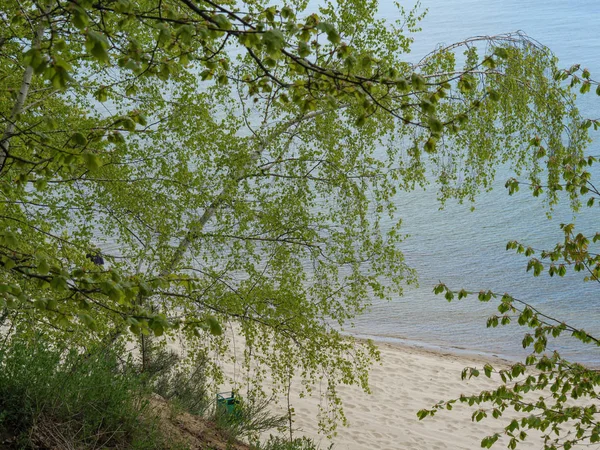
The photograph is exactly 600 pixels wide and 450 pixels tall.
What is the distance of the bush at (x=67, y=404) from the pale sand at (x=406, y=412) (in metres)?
4.29

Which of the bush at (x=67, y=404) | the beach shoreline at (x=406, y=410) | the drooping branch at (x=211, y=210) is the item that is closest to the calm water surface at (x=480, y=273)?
the beach shoreline at (x=406, y=410)

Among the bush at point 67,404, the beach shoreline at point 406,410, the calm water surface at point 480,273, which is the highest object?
the calm water surface at point 480,273

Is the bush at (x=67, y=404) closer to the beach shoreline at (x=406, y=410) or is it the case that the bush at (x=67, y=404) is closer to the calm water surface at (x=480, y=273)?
the beach shoreline at (x=406, y=410)

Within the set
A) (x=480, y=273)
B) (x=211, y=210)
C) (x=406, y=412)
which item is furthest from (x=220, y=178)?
(x=480, y=273)

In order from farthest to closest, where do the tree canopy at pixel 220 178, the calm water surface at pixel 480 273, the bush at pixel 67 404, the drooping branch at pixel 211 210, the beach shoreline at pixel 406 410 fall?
1. the calm water surface at pixel 480 273
2. the beach shoreline at pixel 406 410
3. the drooping branch at pixel 211 210
4. the tree canopy at pixel 220 178
5. the bush at pixel 67 404

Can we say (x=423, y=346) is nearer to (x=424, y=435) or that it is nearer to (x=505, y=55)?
(x=424, y=435)

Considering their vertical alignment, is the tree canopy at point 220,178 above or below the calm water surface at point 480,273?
below

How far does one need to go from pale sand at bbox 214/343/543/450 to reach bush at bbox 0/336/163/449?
4.29 meters

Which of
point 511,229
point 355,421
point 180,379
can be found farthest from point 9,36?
point 511,229

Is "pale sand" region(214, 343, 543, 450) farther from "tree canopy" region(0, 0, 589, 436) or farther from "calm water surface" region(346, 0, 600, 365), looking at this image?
"tree canopy" region(0, 0, 589, 436)

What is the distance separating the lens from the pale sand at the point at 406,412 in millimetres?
11938

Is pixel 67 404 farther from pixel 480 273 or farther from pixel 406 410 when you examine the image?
pixel 480 273

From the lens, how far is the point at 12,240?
11.1 ft

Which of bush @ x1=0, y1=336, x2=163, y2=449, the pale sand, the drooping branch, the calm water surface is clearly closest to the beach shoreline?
the pale sand
